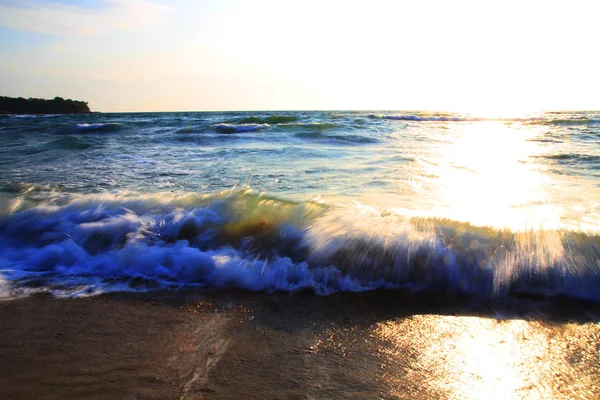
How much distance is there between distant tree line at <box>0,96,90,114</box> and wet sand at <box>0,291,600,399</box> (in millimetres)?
53196

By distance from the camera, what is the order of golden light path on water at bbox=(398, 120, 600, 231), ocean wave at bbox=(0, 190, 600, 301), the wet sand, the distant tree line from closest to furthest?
the wet sand, ocean wave at bbox=(0, 190, 600, 301), golden light path on water at bbox=(398, 120, 600, 231), the distant tree line

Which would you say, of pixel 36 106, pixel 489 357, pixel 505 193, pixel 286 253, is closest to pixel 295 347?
pixel 489 357

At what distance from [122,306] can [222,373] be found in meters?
1.04

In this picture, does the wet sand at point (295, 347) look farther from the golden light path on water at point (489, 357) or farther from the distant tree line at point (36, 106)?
the distant tree line at point (36, 106)

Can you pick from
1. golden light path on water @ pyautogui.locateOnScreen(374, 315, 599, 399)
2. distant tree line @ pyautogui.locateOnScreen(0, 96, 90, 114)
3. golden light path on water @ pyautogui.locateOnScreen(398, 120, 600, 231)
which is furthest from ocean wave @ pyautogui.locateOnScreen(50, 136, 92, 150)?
distant tree line @ pyautogui.locateOnScreen(0, 96, 90, 114)

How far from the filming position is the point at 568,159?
27.5ft

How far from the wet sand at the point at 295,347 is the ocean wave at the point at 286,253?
0.18 meters

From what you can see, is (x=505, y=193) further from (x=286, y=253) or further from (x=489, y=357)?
(x=489, y=357)

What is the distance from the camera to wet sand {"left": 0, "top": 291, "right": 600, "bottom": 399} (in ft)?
5.58

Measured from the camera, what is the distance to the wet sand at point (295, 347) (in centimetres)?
170

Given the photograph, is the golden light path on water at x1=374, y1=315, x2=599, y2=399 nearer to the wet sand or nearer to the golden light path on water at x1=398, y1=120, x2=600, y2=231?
the wet sand

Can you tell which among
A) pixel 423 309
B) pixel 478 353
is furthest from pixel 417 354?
pixel 423 309

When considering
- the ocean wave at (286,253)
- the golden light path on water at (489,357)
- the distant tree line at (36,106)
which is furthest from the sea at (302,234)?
the distant tree line at (36,106)

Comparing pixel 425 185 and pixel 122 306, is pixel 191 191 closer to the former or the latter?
pixel 122 306
